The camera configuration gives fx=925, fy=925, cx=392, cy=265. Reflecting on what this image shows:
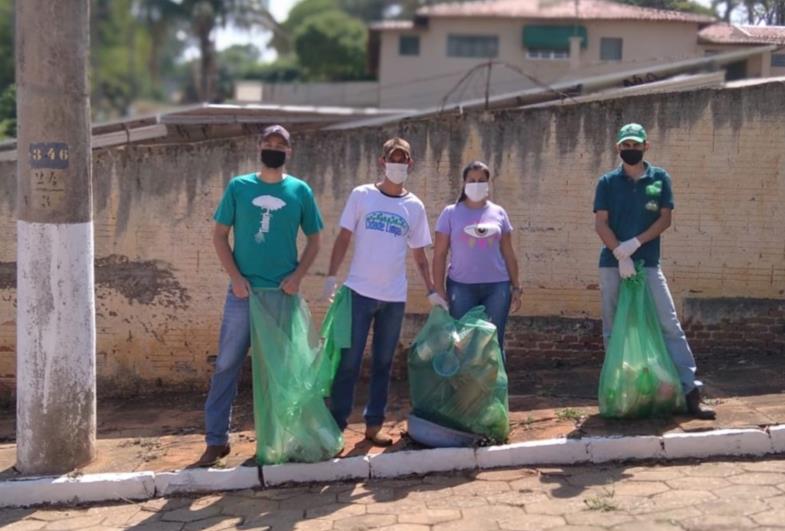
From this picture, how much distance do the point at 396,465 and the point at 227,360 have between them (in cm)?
115

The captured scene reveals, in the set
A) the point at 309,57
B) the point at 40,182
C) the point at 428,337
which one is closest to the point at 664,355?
the point at 428,337

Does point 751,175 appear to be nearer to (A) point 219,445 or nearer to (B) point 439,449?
(B) point 439,449

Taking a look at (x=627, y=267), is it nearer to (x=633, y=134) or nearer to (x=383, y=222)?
(x=633, y=134)

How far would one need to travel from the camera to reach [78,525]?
4953 millimetres

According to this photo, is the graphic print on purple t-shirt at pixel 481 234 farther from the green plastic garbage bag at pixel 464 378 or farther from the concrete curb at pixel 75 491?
the concrete curb at pixel 75 491

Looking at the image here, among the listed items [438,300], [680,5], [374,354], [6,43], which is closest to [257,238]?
[374,354]

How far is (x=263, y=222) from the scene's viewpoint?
5297mm

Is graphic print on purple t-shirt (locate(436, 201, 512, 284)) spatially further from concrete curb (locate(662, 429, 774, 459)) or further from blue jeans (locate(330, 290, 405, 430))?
concrete curb (locate(662, 429, 774, 459))

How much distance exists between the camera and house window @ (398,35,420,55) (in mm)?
24781

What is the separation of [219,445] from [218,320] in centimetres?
232

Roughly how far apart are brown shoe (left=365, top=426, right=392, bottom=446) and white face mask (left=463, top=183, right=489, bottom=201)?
1547 millimetres

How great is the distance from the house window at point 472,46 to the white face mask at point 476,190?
1813 cm

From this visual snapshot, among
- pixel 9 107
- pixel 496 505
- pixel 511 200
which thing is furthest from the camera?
pixel 9 107

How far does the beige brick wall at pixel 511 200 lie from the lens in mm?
7473
